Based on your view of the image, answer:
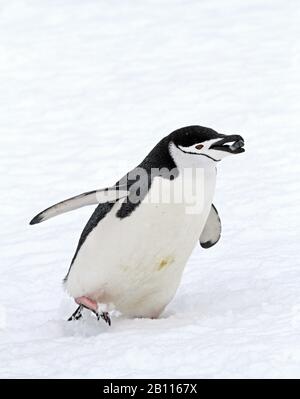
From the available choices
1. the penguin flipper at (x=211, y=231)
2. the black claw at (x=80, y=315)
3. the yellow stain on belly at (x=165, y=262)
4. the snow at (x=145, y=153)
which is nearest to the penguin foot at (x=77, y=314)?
the black claw at (x=80, y=315)

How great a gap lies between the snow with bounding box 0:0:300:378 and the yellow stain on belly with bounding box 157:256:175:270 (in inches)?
7.9

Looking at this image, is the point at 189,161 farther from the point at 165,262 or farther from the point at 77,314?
the point at 77,314

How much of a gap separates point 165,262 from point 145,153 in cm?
313

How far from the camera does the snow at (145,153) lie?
352 centimetres

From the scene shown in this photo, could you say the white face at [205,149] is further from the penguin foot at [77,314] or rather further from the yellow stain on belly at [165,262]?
the penguin foot at [77,314]

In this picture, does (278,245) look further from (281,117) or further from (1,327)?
(281,117)

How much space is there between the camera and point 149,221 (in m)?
3.80

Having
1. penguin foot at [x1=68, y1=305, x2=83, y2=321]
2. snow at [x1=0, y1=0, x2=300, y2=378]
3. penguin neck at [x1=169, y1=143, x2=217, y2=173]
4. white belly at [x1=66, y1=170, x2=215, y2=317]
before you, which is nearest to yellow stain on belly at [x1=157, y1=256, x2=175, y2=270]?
white belly at [x1=66, y1=170, x2=215, y2=317]

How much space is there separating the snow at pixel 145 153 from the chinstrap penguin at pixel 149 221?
151mm

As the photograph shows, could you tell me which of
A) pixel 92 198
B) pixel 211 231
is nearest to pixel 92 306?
pixel 92 198

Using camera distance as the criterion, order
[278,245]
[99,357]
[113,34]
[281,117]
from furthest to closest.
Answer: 1. [113,34]
2. [281,117]
3. [278,245]
4. [99,357]

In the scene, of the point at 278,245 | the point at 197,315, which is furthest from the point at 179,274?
the point at 278,245

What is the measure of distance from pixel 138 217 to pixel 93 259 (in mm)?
287

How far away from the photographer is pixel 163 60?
8.89 metres
